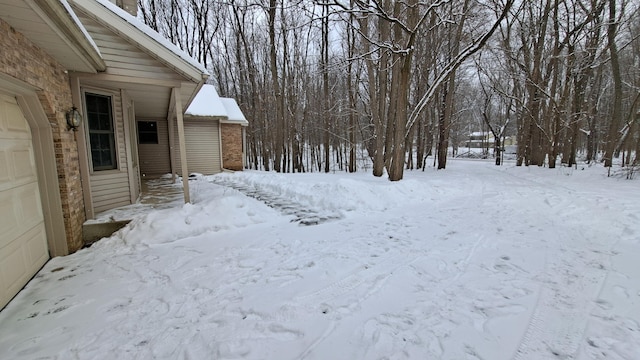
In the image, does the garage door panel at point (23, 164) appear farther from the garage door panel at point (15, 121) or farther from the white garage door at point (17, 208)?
the garage door panel at point (15, 121)

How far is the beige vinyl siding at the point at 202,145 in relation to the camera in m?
13.1

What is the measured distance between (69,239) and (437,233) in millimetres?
5855

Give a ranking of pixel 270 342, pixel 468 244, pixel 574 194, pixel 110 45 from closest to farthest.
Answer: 1. pixel 270 342
2. pixel 468 244
3. pixel 110 45
4. pixel 574 194

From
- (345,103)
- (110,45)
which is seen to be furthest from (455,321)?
(345,103)

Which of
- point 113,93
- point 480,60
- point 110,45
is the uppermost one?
point 480,60

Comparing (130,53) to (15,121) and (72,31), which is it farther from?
(15,121)

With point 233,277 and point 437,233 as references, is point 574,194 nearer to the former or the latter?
point 437,233

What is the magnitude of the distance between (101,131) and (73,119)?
122 cm

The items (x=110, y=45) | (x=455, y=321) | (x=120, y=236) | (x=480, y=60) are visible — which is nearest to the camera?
(x=455, y=321)

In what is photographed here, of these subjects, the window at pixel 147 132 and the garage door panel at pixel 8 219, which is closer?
the garage door panel at pixel 8 219

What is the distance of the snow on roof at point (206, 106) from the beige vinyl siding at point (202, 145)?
1.76 ft

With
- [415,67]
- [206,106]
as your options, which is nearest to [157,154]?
[206,106]

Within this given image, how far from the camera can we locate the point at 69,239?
4.27 metres

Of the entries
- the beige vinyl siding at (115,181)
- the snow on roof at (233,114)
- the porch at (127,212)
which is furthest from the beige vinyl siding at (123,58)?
the snow on roof at (233,114)
